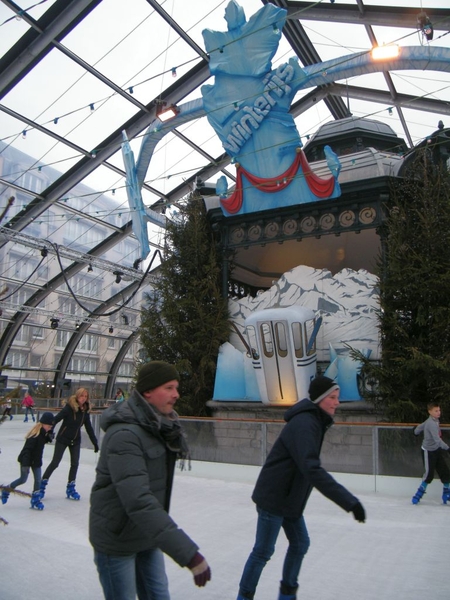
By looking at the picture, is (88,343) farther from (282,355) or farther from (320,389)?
(320,389)

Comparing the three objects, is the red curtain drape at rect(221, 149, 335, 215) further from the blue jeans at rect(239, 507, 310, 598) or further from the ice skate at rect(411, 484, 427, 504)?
the blue jeans at rect(239, 507, 310, 598)

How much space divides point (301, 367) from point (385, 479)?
2.98 meters

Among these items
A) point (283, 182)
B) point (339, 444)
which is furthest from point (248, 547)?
point (283, 182)

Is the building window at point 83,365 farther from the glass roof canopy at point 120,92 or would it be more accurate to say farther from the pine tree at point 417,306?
the pine tree at point 417,306

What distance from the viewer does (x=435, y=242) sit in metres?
9.89

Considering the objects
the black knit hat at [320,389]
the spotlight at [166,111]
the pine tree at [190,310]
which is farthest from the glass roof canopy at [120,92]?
the black knit hat at [320,389]

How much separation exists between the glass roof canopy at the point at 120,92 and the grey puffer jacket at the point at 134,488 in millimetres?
9710

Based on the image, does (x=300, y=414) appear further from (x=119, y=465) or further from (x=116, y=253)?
(x=116, y=253)

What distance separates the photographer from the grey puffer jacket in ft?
6.43

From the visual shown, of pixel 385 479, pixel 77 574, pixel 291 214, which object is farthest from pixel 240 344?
pixel 77 574

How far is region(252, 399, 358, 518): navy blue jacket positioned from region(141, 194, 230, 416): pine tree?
911 cm

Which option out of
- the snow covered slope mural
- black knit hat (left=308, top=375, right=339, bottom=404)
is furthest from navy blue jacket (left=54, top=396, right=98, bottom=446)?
the snow covered slope mural

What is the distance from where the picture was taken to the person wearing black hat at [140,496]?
77.4 inches

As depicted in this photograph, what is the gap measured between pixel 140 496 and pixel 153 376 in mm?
493
